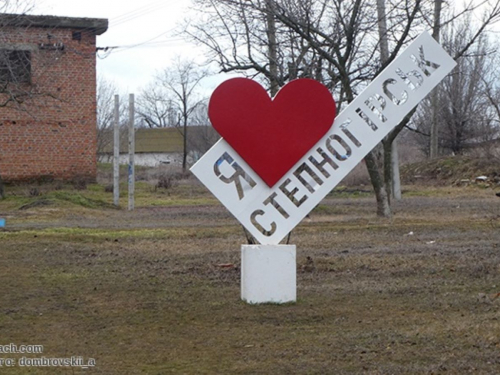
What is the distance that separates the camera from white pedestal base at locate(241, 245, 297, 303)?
7.57 metres

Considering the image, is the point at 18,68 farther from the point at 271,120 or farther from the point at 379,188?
the point at 271,120

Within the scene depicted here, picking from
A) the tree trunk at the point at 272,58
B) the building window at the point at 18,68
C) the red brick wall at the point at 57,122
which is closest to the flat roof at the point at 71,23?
the red brick wall at the point at 57,122

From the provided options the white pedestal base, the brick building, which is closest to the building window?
the brick building

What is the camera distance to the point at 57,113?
1148 inches

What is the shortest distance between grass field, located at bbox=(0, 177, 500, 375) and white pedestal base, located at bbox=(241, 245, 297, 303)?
0.41ft

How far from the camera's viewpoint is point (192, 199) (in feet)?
95.6

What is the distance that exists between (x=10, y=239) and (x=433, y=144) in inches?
1182

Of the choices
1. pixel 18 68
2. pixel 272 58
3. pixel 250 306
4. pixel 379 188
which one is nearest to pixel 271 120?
pixel 250 306

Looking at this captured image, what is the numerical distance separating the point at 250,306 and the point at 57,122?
75.1 ft

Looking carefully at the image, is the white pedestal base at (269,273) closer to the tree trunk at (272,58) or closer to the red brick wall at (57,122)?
the tree trunk at (272,58)

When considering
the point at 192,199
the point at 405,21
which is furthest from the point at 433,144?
the point at 405,21

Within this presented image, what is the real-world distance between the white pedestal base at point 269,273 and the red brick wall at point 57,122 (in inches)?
876

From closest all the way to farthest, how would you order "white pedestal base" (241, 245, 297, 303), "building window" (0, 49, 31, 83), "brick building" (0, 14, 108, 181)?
"white pedestal base" (241, 245, 297, 303) < "building window" (0, 49, 31, 83) < "brick building" (0, 14, 108, 181)

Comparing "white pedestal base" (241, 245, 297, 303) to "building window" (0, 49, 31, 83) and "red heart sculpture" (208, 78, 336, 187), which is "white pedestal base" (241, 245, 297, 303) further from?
"building window" (0, 49, 31, 83)
